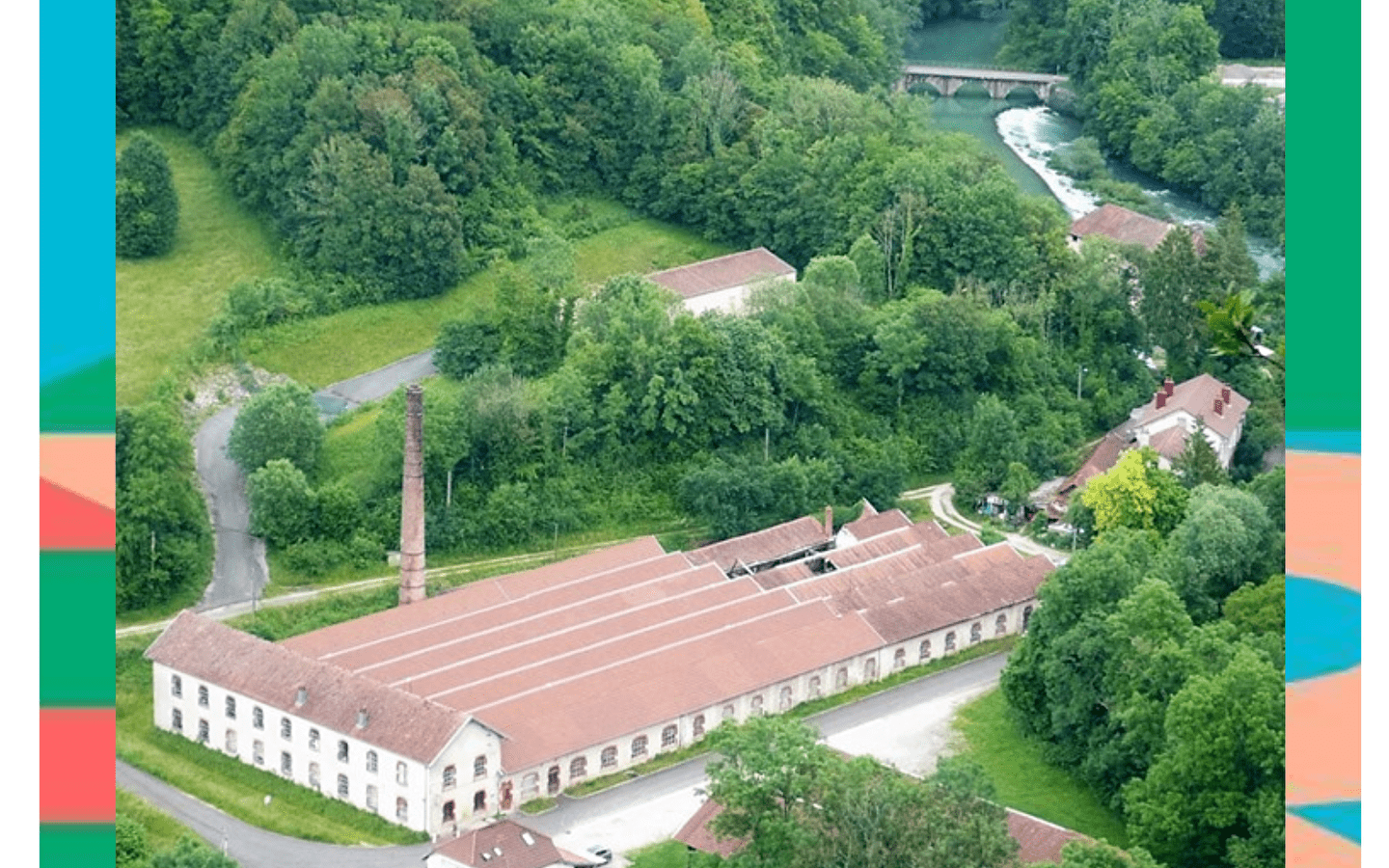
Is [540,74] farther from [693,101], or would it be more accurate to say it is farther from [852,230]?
[852,230]

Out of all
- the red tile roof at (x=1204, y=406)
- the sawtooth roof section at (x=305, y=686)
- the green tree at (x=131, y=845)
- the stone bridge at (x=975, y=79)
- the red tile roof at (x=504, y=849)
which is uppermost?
the stone bridge at (x=975, y=79)

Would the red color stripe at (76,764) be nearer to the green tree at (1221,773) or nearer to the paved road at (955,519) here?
the green tree at (1221,773)

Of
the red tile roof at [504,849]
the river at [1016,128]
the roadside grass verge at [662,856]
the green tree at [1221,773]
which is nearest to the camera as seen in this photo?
the green tree at [1221,773]

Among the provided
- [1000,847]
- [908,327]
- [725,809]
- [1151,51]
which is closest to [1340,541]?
[1000,847]

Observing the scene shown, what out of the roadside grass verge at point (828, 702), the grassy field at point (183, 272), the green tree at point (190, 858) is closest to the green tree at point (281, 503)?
the grassy field at point (183, 272)

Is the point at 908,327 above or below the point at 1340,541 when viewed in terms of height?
below

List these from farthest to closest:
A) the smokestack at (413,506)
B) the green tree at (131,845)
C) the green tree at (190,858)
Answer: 1. the smokestack at (413,506)
2. the green tree at (131,845)
3. the green tree at (190,858)

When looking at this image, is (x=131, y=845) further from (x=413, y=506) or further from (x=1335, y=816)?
(x=1335, y=816)

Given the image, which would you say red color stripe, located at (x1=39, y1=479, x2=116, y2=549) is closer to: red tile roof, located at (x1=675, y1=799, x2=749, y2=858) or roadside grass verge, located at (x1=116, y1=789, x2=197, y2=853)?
red tile roof, located at (x1=675, y1=799, x2=749, y2=858)
